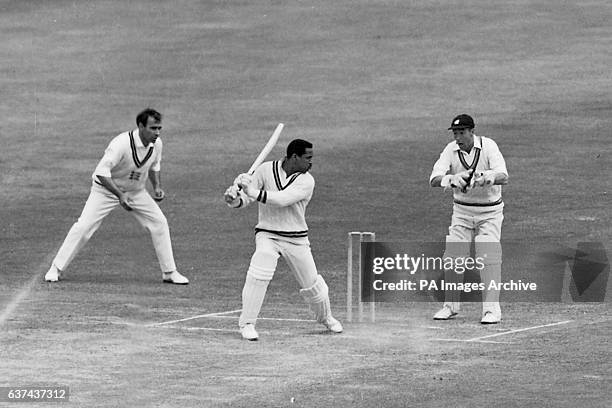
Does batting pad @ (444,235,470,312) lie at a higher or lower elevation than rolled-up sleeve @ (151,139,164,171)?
lower

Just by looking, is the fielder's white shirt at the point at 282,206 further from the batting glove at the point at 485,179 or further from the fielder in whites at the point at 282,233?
the batting glove at the point at 485,179

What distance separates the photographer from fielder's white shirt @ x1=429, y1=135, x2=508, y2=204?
15.1 metres

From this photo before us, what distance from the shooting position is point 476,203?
15.2 m

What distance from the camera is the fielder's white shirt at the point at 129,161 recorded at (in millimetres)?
17719

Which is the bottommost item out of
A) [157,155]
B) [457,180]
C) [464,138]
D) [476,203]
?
[476,203]

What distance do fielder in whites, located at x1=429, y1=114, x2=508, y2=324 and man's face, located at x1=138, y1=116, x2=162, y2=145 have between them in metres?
3.86

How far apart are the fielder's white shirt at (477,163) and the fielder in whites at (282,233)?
5.30 feet

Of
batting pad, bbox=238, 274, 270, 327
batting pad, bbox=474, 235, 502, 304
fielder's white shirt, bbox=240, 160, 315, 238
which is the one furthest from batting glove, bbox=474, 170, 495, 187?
batting pad, bbox=238, 274, 270, 327

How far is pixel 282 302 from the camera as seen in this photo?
1744 cm

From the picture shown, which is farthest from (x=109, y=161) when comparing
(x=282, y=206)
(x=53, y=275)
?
(x=282, y=206)

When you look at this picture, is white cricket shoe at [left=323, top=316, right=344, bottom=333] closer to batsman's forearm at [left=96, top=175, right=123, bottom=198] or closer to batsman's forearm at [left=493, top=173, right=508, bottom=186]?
batsman's forearm at [left=493, top=173, right=508, bottom=186]

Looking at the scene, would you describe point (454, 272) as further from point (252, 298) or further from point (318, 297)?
point (252, 298)

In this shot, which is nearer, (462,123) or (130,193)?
(462,123)

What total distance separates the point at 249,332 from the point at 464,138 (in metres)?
3.00
